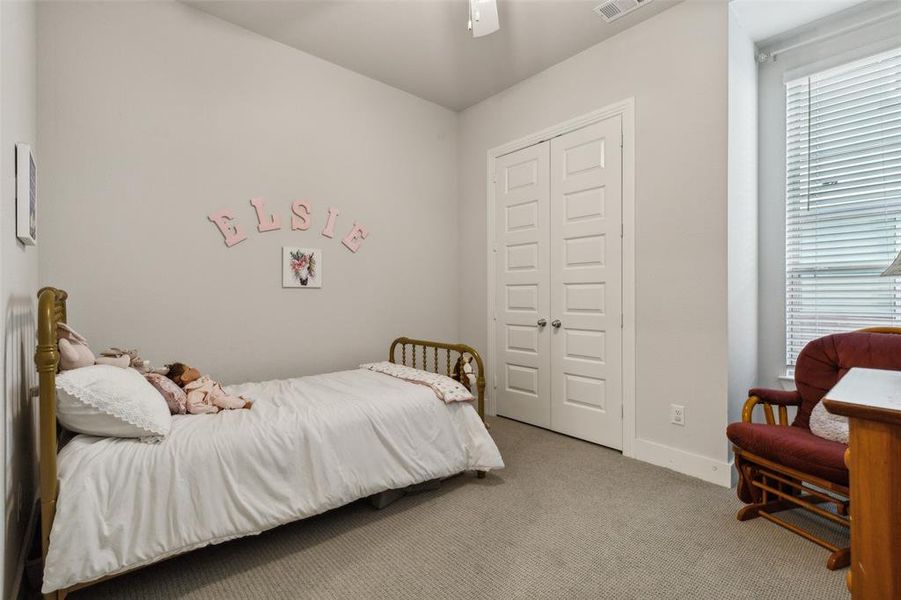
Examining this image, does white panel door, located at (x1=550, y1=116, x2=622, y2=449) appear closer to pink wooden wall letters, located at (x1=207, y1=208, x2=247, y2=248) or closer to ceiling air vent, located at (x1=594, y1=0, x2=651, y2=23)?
ceiling air vent, located at (x1=594, y1=0, x2=651, y2=23)

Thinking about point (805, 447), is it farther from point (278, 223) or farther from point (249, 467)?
point (278, 223)

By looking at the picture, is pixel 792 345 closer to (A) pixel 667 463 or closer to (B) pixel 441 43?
(A) pixel 667 463

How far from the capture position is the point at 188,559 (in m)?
1.76

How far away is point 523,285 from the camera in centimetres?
350

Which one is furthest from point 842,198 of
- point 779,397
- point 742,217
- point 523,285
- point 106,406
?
point 106,406

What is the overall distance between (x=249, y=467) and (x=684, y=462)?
7.88ft

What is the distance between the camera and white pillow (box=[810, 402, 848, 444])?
1867 millimetres

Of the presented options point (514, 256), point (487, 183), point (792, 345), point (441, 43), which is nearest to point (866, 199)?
point (792, 345)

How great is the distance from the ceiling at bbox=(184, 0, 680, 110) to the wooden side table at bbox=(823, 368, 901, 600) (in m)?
2.59

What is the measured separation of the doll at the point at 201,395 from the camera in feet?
6.49

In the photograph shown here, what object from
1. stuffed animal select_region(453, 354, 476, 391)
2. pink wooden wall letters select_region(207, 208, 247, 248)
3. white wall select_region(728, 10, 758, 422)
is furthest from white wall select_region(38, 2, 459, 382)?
white wall select_region(728, 10, 758, 422)

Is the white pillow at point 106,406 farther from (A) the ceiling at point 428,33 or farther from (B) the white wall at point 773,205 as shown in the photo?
(B) the white wall at point 773,205

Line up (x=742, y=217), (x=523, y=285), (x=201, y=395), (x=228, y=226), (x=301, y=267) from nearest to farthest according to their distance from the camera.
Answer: (x=201, y=395)
(x=742, y=217)
(x=228, y=226)
(x=301, y=267)
(x=523, y=285)

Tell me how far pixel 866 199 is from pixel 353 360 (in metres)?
3.44
